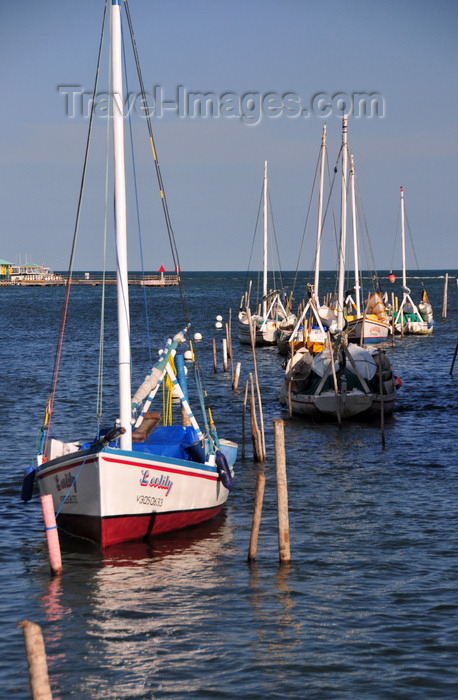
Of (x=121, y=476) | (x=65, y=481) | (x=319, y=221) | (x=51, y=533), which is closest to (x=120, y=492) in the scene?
(x=121, y=476)

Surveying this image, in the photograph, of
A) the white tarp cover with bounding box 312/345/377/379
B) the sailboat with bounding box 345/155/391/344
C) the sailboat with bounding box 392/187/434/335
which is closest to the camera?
the white tarp cover with bounding box 312/345/377/379

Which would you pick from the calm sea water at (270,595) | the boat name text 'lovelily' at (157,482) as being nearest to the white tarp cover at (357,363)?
the calm sea water at (270,595)

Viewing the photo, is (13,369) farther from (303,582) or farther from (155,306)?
(155,306)

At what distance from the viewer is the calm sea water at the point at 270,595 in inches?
529

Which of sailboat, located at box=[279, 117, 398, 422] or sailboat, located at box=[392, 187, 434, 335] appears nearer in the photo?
sailboat, located at box=[279, 117, 398, 422]

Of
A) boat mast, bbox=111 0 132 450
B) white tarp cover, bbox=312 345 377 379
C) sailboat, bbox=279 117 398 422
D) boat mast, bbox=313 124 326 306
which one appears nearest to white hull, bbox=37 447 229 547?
boat mast, bbox=111 0 132 450

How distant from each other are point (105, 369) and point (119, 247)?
34590mm

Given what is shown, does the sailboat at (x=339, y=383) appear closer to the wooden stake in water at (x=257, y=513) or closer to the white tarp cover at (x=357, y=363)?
the white tarp cover at (x=357, y=363)

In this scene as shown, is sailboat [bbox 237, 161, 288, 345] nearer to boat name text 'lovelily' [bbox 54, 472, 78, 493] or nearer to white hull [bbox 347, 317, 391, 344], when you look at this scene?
white hull [bbox 347, 317, 391, 344]

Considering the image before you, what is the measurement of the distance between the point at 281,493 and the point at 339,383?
725 inches

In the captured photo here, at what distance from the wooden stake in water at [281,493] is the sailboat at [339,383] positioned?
16.1 m

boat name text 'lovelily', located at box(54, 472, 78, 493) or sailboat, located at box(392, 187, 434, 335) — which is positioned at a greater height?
sailboat, located at box(392, 187, 434, 335)

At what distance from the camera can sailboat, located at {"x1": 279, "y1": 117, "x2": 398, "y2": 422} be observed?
34469 millimetres

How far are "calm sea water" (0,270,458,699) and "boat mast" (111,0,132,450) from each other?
304 centimetres
